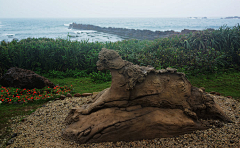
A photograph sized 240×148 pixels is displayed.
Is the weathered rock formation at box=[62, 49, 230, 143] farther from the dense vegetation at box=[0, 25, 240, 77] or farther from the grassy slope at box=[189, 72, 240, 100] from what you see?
the dense vegetation at box=[0, 25, 240, 77]

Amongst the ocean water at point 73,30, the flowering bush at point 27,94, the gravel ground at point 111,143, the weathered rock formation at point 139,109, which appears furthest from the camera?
the ocean water at point 73,30

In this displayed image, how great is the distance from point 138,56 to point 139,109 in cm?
535

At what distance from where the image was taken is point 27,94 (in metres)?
5.76

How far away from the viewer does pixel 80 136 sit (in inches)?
126

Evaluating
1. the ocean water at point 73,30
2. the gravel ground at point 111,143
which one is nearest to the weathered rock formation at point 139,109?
the gravel ground at point 111,143

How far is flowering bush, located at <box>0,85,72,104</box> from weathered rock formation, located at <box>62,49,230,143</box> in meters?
2.33

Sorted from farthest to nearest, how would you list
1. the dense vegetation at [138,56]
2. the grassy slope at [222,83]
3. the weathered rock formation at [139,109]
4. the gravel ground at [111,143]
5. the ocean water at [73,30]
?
the ocean water at [73,30], the dense vegetation at [138,56], the grassy slope at [222,83], the weathered rock formation at [139,109], the gravel ground at [111,143]

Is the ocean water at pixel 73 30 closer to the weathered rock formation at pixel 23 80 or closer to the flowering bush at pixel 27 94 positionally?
the weathered rock formation at pixel 23 80

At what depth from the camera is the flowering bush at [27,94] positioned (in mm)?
5219

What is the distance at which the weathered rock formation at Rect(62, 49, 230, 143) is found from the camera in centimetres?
324

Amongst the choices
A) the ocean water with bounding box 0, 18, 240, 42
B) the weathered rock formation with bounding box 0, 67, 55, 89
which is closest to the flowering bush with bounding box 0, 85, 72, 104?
the weathered rock formation with bounding box 0, 67, 55, 89

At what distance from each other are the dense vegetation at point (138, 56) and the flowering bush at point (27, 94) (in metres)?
2.15

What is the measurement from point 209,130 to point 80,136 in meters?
2.48

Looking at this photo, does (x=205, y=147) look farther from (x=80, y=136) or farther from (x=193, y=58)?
(x=193, y=58)
